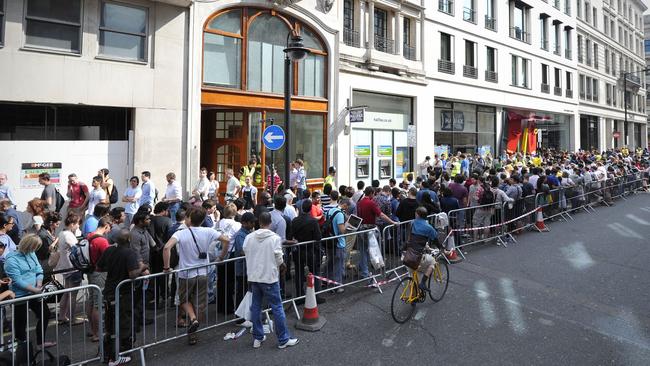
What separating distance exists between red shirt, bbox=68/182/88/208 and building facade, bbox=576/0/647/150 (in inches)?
1585

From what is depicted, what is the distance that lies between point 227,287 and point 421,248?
294 centimetres

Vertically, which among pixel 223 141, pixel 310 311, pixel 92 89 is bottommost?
pixel 310 311

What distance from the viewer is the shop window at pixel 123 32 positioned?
38.6ft

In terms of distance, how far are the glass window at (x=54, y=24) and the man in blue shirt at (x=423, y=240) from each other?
10069 millimetres

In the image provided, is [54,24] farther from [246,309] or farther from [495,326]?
[495,326]

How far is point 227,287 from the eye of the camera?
A: 6305mm

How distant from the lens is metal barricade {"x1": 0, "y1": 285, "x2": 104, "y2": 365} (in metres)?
4.53

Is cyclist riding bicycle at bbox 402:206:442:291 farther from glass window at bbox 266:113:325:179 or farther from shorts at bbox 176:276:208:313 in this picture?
glass window at bbox 266:113:325:179

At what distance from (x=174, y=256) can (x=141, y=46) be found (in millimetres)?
8679

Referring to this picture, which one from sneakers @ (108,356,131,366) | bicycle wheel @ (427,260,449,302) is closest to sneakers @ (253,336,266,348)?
sneakers @ (108,356,131,366)

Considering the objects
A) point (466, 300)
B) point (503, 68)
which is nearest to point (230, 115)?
point (466, 300)

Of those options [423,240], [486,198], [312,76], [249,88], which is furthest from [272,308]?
[312,76]

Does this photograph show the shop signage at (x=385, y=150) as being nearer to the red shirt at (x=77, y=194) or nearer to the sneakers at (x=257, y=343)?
the red shirt at (x=77, y=194)

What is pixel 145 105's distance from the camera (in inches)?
483
